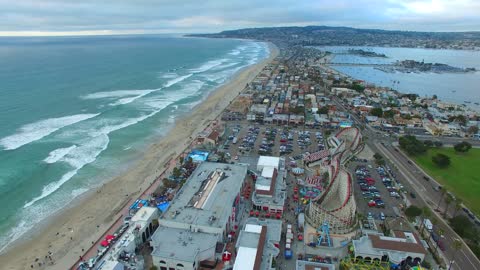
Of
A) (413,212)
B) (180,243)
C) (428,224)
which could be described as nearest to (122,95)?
(180,243)

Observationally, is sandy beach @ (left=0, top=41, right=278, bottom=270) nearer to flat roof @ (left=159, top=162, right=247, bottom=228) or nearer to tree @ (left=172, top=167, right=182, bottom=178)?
tree @ (left=172, top=167, right=182, bottom=178)

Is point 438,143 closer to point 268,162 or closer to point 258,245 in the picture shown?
point 268,162

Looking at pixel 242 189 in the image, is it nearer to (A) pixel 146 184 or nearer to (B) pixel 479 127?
(A) pixel 146 184

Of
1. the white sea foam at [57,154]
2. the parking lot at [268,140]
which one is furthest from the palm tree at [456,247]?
the white sea foam at [57,154]

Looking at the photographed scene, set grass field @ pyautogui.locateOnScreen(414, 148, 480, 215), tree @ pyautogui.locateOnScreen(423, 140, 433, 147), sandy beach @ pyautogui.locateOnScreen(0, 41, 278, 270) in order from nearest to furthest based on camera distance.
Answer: sandy beach @ pyautogui.locateOnScreen(0, 41, 278, 270) < grass field @ pyautogui.locateOnScreen(414, 148, 480, 215) < tree @ pyautogui.locateOnScreen(423, 140, 433, 147)

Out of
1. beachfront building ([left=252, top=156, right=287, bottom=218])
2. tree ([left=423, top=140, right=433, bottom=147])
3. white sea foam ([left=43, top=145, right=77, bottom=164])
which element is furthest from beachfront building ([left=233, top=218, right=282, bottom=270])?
tree ([left=423, top=140, right=433, bottom=147])

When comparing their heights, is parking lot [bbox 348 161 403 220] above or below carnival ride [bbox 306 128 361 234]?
below

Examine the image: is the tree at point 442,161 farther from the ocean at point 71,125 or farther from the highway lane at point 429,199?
the ocean at point 71,125
